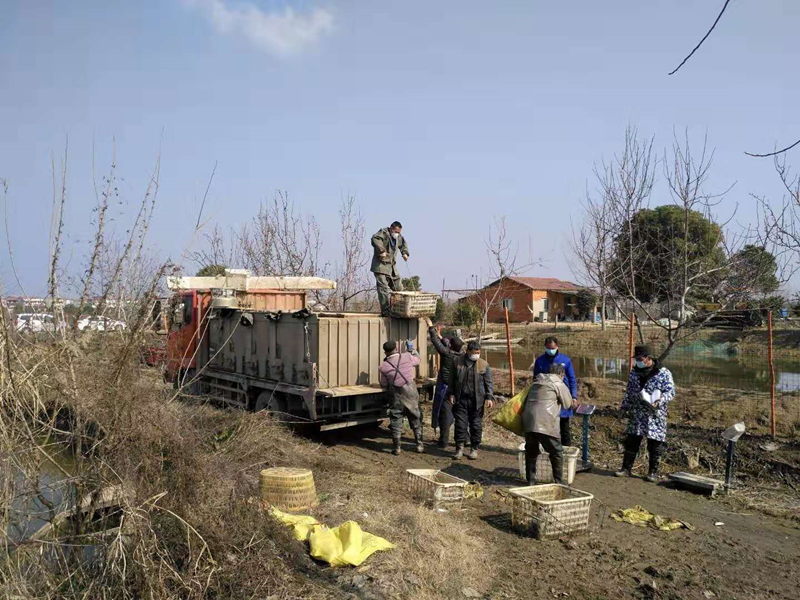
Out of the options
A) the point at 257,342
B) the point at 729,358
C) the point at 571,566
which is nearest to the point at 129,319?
the point at 571,566

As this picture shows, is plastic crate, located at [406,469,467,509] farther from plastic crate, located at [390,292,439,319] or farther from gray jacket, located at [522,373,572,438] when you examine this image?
plastic crate, located at [390,292,439,319]

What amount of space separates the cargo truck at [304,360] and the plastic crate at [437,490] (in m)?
2.29

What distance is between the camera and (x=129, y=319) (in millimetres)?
4680

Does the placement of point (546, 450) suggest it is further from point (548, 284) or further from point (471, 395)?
point (548, 284)

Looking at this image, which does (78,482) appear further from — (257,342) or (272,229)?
(272,229)

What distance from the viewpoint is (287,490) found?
6523 mm

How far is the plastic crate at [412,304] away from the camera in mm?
10047

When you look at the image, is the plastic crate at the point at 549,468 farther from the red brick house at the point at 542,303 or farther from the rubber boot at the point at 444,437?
the red brick house at the point at 542,303

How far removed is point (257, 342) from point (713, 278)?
28.2 feet

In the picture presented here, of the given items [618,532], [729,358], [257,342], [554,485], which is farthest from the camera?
[729,358]

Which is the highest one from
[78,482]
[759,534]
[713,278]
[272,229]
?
[272,229]

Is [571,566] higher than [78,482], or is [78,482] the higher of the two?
[78,482]

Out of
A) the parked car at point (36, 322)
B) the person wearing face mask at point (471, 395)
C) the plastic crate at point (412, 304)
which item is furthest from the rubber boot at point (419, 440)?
the parked car at point (36, 322)

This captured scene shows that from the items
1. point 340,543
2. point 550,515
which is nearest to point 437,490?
point 550,515
